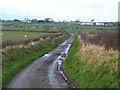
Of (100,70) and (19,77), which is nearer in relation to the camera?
(100,70)

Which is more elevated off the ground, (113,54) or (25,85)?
(113,54)

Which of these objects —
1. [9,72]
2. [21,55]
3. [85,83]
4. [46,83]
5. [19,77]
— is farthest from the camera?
[21,55]

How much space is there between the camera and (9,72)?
87.9ft

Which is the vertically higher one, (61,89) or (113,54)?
(113,54)

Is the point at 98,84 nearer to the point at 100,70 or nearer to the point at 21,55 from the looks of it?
the point at 100,70

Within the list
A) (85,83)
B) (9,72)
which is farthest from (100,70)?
(9,72)

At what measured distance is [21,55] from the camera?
4141 cm

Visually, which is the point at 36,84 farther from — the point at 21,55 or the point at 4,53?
the point at 21,55

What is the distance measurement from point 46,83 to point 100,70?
365cm

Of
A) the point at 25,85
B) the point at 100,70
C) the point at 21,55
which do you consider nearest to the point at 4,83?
the point at 25,85

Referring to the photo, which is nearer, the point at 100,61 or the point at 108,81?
the point at 108,81

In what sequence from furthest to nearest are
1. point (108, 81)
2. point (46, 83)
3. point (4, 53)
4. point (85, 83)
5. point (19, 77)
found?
point (4, 53), point (19, 77), point (46, 83), point (85, 83), point (108, 81)

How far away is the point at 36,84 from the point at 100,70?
411 centimetres

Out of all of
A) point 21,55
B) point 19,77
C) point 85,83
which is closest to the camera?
point 85,83
